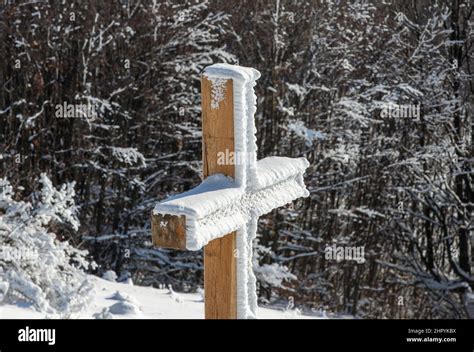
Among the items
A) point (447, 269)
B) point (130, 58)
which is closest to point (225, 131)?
point (130, 58)

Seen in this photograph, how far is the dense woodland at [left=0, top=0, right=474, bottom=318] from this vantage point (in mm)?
12570

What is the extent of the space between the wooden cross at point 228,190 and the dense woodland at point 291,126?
968 centimetres

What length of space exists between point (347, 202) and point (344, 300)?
1567 millimetres

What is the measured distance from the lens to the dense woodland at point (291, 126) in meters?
12.6

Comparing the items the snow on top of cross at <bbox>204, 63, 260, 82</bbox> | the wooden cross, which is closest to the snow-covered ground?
the wooden cross

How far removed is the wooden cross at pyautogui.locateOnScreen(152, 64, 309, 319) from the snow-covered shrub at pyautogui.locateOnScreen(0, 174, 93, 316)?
2.55 meters

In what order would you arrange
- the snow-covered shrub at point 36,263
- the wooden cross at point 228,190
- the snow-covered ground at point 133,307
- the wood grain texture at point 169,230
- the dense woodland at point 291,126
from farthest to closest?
the dense woodland at point 291,126, the snow-covered shrub at point 36,263, the snow-covered ground at point 133,307, the wooden cross at point 228,190, the wood grain texture at point 169,230

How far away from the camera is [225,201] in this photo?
2146 mm

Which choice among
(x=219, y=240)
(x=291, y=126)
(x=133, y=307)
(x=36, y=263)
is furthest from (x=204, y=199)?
(x=291, y=126)

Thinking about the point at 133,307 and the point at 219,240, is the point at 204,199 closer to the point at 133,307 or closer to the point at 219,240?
the point at 219,240

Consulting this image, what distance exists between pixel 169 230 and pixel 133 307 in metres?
2.97

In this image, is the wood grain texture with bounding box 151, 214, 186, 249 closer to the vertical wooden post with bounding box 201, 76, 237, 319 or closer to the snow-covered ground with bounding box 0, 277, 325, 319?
the vertical wooden post with bounding box 201, 76, 237, 319

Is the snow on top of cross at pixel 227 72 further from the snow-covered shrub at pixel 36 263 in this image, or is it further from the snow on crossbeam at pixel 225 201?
the snow-covered shrub at pixel 36 263

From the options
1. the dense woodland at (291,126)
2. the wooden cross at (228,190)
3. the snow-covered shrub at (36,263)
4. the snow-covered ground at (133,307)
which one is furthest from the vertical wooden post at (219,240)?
the dense woodland at (291,126)
